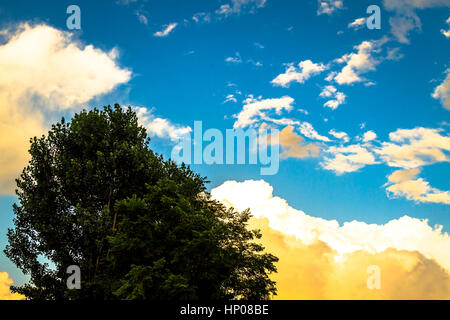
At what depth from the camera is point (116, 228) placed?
2558cm

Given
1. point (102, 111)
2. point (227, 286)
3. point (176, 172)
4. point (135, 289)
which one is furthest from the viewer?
point (176, 172)

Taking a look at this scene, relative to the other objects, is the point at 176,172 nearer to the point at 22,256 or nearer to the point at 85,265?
the point at 85,265

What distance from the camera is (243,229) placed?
102 feet

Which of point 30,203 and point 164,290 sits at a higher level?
point 30,203

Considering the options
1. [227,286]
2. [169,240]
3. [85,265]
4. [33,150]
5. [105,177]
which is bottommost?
[227,286]

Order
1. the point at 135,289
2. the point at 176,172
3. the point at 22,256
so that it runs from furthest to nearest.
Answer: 1. the point at 176,172
2. the point at 22,256
3. the point at 135,289

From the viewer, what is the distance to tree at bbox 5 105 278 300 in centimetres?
2219

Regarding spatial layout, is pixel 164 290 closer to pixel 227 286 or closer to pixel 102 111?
pixel 227 286

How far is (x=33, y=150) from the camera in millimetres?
26016

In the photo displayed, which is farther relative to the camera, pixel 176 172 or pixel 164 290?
pixel 176 172

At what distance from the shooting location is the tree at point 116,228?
2219 cm

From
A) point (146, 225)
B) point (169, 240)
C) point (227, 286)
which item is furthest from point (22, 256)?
point (227, 286)
